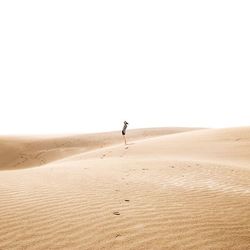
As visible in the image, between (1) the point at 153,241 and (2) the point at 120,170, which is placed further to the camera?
(2) the point at 120,170

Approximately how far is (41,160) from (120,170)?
1582cm

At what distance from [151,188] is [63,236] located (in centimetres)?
348

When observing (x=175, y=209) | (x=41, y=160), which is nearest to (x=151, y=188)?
(x=175, y=209)

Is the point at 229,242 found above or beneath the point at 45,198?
beneath

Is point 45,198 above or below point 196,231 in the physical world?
above

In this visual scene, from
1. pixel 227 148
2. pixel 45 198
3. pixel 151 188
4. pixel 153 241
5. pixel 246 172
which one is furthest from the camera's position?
pixel 227 148

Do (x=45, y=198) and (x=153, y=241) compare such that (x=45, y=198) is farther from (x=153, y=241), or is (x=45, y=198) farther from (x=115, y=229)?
(x=153, y=241)

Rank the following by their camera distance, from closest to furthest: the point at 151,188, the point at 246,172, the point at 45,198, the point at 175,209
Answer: the point at 175,209 < the point at 45,198 < the point at 151,188 < the point at 246,172

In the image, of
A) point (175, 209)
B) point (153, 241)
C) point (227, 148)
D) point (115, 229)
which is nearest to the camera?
point (153, 241)

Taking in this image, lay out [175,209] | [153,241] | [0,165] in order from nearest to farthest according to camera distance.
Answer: [153,241] → [175,209] → [0,165]

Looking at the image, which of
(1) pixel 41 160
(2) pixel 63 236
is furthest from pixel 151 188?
(1) pixel 41 160

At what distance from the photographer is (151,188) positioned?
25.7 feet

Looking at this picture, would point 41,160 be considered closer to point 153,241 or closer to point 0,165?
point 0,165

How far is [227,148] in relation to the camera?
63.5ft
